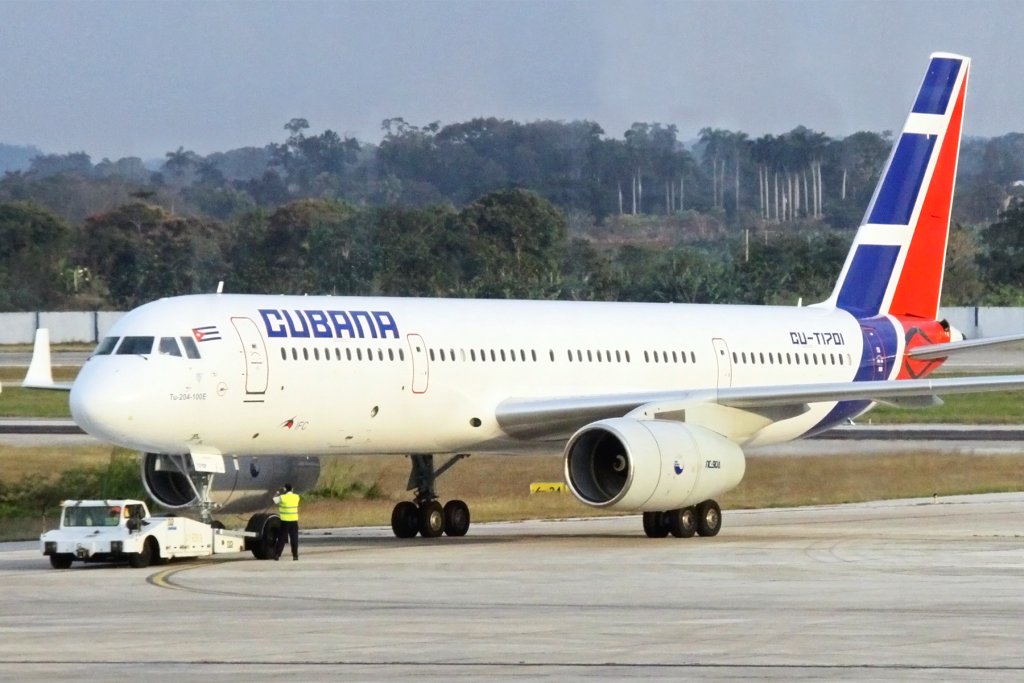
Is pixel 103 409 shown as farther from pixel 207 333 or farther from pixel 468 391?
pixel 468 391

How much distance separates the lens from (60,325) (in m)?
→ 85.3

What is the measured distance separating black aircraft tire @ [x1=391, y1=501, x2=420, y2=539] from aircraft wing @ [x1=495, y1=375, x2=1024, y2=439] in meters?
2.42

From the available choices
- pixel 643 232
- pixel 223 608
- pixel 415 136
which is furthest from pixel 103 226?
pixel 223 608

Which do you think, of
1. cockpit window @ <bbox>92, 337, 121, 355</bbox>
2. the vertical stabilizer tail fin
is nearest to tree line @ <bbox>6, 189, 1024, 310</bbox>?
the vertical stabilizer tail fin

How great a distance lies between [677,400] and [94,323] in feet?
193

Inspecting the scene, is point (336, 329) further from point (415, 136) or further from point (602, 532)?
point (415, 136)

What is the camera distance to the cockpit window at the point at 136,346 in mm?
26219

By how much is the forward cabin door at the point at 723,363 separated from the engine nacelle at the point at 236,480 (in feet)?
26.5

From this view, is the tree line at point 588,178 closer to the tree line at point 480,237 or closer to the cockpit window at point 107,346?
the tree line at point 480,237

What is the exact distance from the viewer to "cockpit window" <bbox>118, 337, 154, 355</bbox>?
2622 centimetres

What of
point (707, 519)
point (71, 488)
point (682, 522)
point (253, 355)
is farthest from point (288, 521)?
point (71, 488)

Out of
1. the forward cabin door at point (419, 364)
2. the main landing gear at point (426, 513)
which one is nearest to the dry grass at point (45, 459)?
the main landing gear at point (426, 513)

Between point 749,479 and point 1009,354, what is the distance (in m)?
49.1

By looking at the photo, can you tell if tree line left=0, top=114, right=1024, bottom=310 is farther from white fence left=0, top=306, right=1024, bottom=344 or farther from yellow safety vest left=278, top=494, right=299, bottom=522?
yellow safety vest left=278, top=494, right=299, bottom=522
